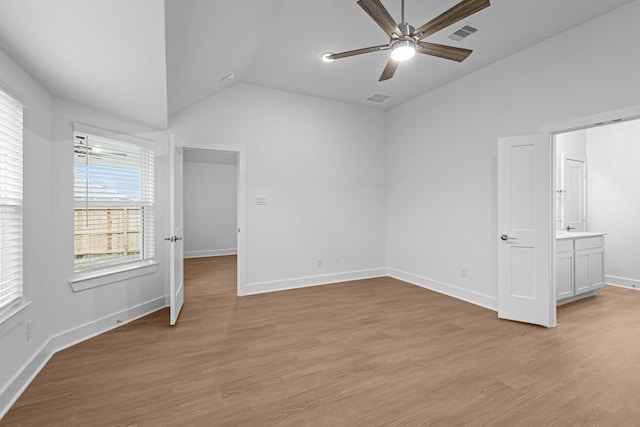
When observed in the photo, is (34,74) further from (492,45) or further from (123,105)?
(492,45)

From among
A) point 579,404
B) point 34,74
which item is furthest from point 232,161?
point 579,404

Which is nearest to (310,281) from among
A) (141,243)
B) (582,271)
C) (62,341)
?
(141,243)

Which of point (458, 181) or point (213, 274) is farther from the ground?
point (458, 181)

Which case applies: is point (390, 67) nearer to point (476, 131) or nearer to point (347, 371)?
point (476, 131)

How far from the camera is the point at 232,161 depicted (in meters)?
8.29

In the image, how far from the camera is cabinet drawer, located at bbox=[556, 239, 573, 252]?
13.0ft

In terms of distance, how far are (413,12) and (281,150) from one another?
265 centimetres

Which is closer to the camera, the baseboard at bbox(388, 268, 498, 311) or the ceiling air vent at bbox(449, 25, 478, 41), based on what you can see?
the ceiling air vent at bbox(449, 25, 478, 41)

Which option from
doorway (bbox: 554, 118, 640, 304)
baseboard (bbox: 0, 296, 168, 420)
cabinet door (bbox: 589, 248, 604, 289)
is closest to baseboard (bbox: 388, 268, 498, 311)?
cabinet door (bbox: 589, 248, 604, 289)

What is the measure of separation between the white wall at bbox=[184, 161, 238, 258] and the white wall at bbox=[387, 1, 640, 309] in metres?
4.84

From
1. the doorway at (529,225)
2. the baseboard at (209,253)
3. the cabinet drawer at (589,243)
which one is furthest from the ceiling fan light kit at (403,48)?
the baseboard at (209,253)

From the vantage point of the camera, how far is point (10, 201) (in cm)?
219

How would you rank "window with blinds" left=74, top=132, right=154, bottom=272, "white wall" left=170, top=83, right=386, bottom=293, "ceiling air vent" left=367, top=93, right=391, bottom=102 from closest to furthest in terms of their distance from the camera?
"window with blinds" left=74, top=132, right=154, bottom=272, "white wall" left=170, top=83, right=386, bottom=293, "ceiling air vent" left=367, top=93, right=391, bottom=102

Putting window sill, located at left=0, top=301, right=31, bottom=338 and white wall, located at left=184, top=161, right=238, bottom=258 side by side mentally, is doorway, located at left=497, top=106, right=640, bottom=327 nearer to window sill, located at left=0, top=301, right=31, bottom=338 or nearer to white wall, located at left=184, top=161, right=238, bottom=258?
window sill, located at left=0, top=301, right=31, bottom=338
